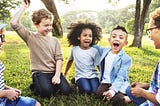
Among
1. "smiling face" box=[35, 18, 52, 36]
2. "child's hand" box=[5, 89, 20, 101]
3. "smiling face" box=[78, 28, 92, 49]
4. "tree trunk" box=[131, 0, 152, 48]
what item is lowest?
"tree trunk" box=[131, 0, 152, 48]

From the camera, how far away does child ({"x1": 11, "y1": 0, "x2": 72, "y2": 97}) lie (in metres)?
5.00

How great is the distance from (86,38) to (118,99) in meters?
1.10

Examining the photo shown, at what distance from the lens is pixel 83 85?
5.14m

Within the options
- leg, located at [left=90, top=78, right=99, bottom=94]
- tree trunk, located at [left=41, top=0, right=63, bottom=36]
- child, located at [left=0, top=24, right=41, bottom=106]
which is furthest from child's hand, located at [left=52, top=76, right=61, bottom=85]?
tree trunk, located at [left=41, top=0, right=63, bottom=36]

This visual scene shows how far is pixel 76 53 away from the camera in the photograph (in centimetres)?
538

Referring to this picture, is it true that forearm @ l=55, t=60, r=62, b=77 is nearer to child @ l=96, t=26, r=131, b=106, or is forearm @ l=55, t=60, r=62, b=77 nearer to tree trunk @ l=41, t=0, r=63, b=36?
child @ l=96, t=26, r=131, b=106

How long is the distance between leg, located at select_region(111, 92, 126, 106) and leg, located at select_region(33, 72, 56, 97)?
2.90 ft

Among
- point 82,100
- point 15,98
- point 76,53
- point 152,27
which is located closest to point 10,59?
point 76,53

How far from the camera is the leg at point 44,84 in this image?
Result: 493 centimetres

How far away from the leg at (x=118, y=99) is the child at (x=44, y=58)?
2.36 feet

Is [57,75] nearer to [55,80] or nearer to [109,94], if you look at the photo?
[55,80]

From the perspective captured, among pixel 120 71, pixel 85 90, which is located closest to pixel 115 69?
pixel 120 71

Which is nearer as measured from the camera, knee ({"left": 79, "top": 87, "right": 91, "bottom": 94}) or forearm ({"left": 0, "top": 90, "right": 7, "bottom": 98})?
forearm ({"left": 0, "top": 90, "right": 7, "bottom": 98})

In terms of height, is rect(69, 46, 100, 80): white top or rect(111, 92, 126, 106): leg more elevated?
rect(69, 46, 100, 80): white top
